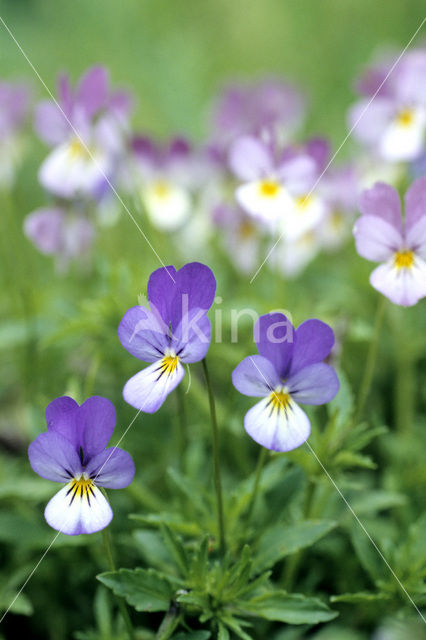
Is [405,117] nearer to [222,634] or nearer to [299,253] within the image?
[299,253]

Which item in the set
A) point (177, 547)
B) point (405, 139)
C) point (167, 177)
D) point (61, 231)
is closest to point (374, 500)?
point (177, 547)

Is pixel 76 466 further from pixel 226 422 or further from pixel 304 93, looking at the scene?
pixel 304 93

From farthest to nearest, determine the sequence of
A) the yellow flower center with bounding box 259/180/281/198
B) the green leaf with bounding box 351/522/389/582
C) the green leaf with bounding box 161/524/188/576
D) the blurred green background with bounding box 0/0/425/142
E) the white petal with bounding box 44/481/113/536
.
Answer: the blurred green background with bounding box 0/0/425/142
the yellow flower center with bounding box 259/180/281/198
the green leaf with bounding box 351/522/389/582
the green leaf with bounding box 161/524/188/576
the white petal with bounding box 44/481/113/536

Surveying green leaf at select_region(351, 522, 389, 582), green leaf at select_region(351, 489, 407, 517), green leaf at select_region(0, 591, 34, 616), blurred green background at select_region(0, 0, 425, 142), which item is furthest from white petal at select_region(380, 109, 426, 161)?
blurred green background at select_region(0, 0, 425, 142)

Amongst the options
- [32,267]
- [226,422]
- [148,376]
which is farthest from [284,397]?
[32,267]

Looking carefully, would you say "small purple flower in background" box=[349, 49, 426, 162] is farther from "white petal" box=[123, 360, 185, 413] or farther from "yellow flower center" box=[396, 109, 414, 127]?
"white petal" box=[123, 360, 185, 413]
